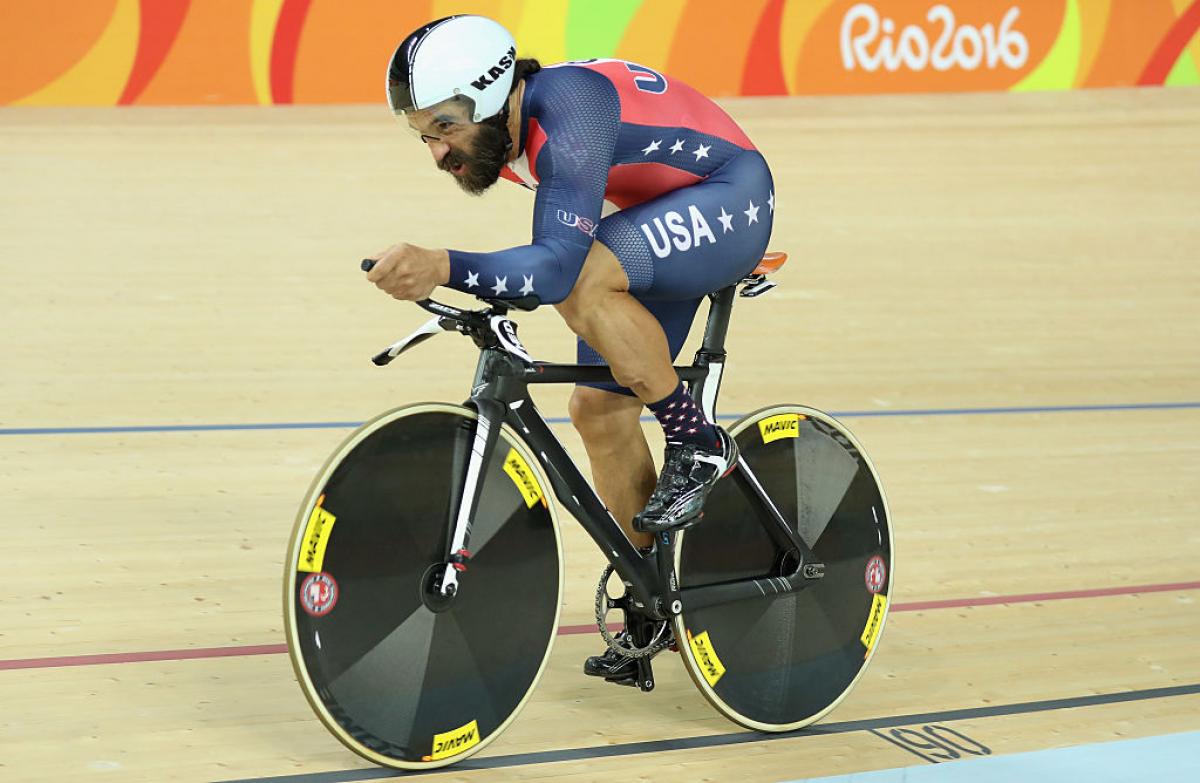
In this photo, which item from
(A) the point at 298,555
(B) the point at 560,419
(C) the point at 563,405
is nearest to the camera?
(A) the point at 298,555

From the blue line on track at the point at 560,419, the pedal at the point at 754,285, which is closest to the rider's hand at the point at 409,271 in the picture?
the pedal at the point at 754,285

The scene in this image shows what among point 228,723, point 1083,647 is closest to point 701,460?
point 228,723

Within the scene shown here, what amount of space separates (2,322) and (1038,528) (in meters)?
3.59

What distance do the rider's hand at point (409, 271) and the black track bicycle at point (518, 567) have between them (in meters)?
0.10

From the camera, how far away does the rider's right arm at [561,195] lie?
87.7 inches

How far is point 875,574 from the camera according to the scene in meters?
2.89

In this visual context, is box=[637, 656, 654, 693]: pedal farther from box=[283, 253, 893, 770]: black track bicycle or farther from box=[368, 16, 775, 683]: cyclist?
box=[368, 16, 775, 683]: cyclist

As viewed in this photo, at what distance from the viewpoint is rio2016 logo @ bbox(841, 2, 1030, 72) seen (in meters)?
10.6

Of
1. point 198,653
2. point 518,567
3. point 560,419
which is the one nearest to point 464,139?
point 518,567

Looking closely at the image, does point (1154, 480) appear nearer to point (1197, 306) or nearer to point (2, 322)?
point (1197, 306)

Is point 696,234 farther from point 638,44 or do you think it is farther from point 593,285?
point 638,44

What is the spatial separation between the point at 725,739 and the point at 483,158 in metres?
1.04

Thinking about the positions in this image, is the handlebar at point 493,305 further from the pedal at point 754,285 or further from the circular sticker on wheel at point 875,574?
the circular sticker on wheel at point 875,574

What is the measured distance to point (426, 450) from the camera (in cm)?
235
